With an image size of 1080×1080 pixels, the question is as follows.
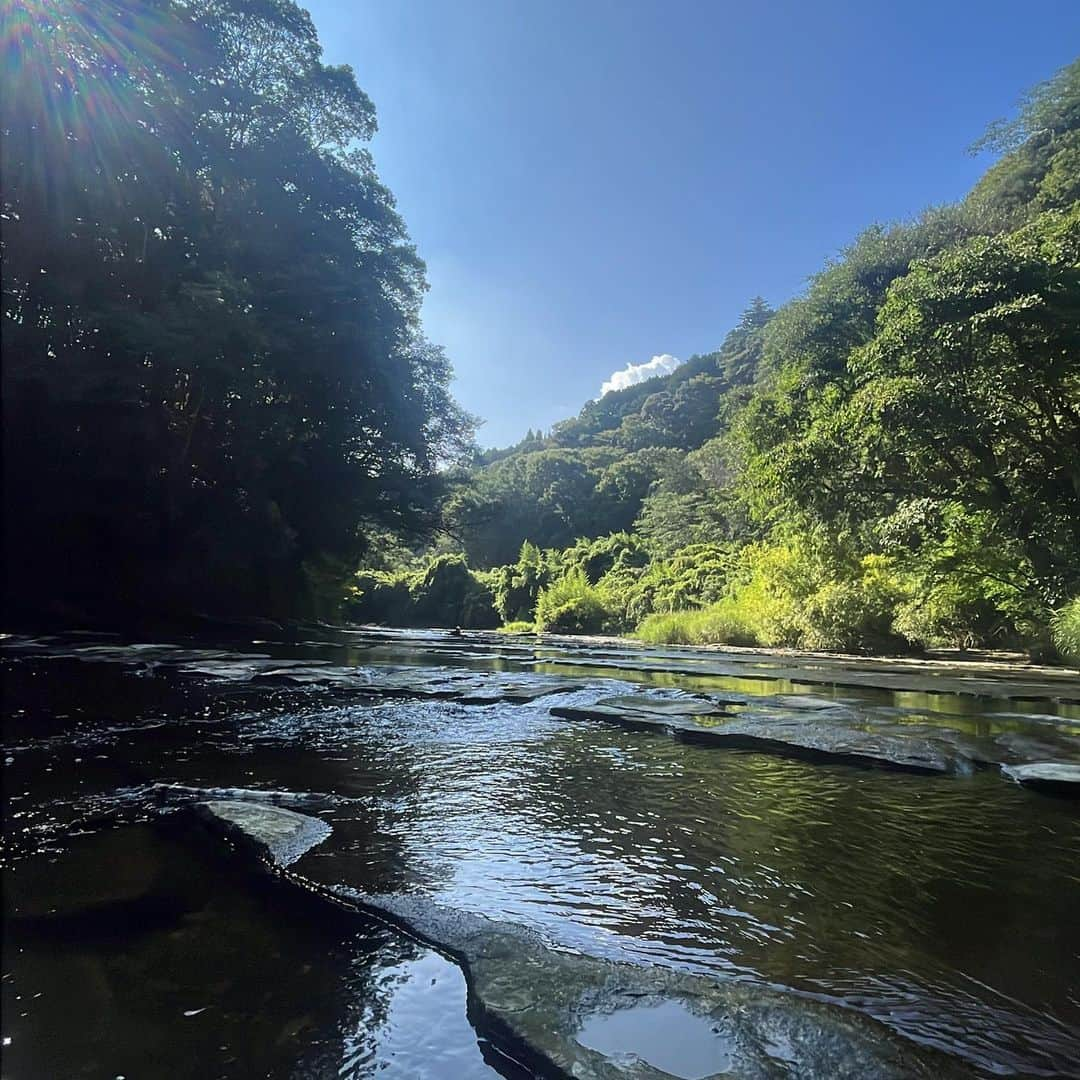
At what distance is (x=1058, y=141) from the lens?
2414 cm

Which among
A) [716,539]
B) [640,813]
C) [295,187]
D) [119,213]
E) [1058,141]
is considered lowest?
[640,813]

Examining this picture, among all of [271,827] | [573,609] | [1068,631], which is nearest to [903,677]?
[1068,631]

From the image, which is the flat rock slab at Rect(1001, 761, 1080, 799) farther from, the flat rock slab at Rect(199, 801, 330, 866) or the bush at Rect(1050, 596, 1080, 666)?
the bush at Rect(1050, 596, 1080, 666)

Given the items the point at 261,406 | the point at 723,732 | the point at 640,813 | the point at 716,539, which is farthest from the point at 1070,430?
the point at 716,539

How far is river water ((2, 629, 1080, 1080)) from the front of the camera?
1.21m

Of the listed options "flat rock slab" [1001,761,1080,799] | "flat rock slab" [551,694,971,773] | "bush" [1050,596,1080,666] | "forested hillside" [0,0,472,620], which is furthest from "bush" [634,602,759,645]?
"flat rock slab" [1001,761,1080,799]

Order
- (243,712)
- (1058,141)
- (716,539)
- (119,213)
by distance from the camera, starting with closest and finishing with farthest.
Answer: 1. (243,712)
2. (119,213)
3. (1058,141)
4. (716,539)

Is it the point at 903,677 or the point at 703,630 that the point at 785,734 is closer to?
the point at 903,677

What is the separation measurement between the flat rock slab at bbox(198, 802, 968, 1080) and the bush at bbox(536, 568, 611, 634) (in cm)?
3216

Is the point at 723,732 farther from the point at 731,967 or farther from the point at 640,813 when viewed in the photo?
the point at 731,967

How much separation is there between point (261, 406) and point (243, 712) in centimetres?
1519

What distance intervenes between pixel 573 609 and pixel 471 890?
1289 inches

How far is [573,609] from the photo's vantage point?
34.4m

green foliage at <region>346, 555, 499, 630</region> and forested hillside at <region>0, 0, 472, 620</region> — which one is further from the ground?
forested hillside at <region>0, 0, 472, 620</region>
